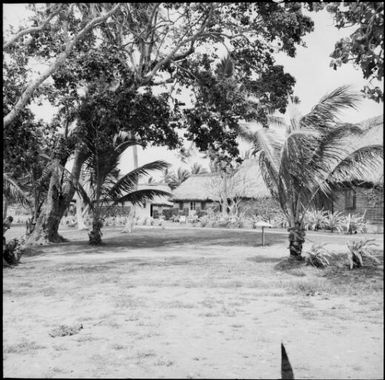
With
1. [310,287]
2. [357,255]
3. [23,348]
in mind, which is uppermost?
[357,255]

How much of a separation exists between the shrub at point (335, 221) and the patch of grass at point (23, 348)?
588 inches

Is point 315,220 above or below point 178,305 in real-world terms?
above

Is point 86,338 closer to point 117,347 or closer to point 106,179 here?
point 117,347

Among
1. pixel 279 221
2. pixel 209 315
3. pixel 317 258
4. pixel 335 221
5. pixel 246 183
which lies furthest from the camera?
pixel 246 183

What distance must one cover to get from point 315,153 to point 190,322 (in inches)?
194

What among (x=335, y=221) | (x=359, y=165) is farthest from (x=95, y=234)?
(x=359, y=165)

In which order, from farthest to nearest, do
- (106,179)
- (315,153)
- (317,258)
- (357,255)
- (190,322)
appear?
(106,179) → (317,258) → (315,153) → (357,255) → (190,322)

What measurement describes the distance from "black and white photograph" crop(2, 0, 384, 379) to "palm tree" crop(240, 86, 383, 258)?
0.03 m

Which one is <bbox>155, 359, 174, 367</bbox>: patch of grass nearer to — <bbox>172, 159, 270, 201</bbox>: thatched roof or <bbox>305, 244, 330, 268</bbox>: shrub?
<bbox>305, 244, 330, 268</bbox>: shrub

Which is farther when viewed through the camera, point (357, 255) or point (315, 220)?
point (315, 220)

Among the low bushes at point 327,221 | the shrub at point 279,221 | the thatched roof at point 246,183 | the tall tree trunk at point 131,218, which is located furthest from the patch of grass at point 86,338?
the thatched roof at point 246,183

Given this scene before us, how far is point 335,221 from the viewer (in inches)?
742

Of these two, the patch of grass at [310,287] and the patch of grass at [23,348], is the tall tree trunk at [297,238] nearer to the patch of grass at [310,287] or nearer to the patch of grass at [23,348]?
the patch of grass at [310,287]

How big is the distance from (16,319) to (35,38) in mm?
7846
